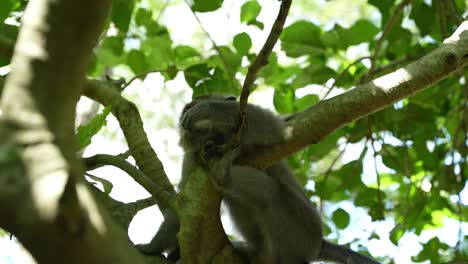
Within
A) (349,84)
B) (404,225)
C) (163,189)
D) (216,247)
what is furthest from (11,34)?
(404,225)

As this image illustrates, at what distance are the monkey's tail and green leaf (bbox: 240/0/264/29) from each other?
176 centimetres

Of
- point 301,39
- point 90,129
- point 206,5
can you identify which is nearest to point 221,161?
point 90,129

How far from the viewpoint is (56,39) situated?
1382 millimetres

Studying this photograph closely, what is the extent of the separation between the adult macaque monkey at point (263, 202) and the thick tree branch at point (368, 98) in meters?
0.67

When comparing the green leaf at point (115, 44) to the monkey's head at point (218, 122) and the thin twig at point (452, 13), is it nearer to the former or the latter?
the monkey's head at point (218, 122)

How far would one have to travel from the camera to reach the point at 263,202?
4.11m

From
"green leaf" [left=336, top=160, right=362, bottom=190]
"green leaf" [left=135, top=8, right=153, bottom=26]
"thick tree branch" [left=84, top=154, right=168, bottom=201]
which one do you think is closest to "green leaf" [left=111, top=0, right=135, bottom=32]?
"green leaf" [left=135, top=8, right=153, bottom=26]

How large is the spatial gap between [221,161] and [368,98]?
871 millimetres

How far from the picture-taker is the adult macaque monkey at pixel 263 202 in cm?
395

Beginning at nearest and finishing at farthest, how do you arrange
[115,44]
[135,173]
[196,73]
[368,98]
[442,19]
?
[368,98] → [135,173] → [196,73] → [442,19] → [115,44]

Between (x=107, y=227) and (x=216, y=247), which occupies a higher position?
(x=107, y=227)

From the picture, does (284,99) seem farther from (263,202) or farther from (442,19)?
(442,19)

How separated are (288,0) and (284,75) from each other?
3023 mm

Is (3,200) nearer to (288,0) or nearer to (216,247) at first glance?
(288,0)
